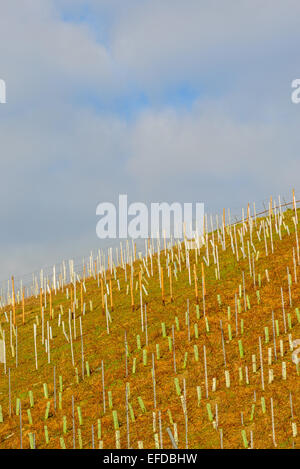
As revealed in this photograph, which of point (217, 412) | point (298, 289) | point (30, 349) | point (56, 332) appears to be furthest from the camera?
point (56, 332)

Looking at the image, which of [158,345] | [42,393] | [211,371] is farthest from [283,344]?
[42,393]

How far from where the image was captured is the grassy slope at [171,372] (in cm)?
1165

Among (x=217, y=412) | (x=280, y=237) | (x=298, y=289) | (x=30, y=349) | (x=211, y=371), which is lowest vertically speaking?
(x=217, y=412)

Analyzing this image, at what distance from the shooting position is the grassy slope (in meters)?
11.6

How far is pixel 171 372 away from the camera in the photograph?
47.5ft

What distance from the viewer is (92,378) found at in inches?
606

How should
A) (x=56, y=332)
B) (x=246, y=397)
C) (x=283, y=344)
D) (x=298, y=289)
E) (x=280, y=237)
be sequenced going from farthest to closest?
(x=280, y=237) < (x=56, y=332) < (x=298, y=289) < (x=283, y=344) < (x=246, y=397)

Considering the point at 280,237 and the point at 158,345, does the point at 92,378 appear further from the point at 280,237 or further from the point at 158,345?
the point at 280,237

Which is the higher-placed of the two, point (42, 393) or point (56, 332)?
point (56, 332)

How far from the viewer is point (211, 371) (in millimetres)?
13984

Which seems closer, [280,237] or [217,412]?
[217,412]
